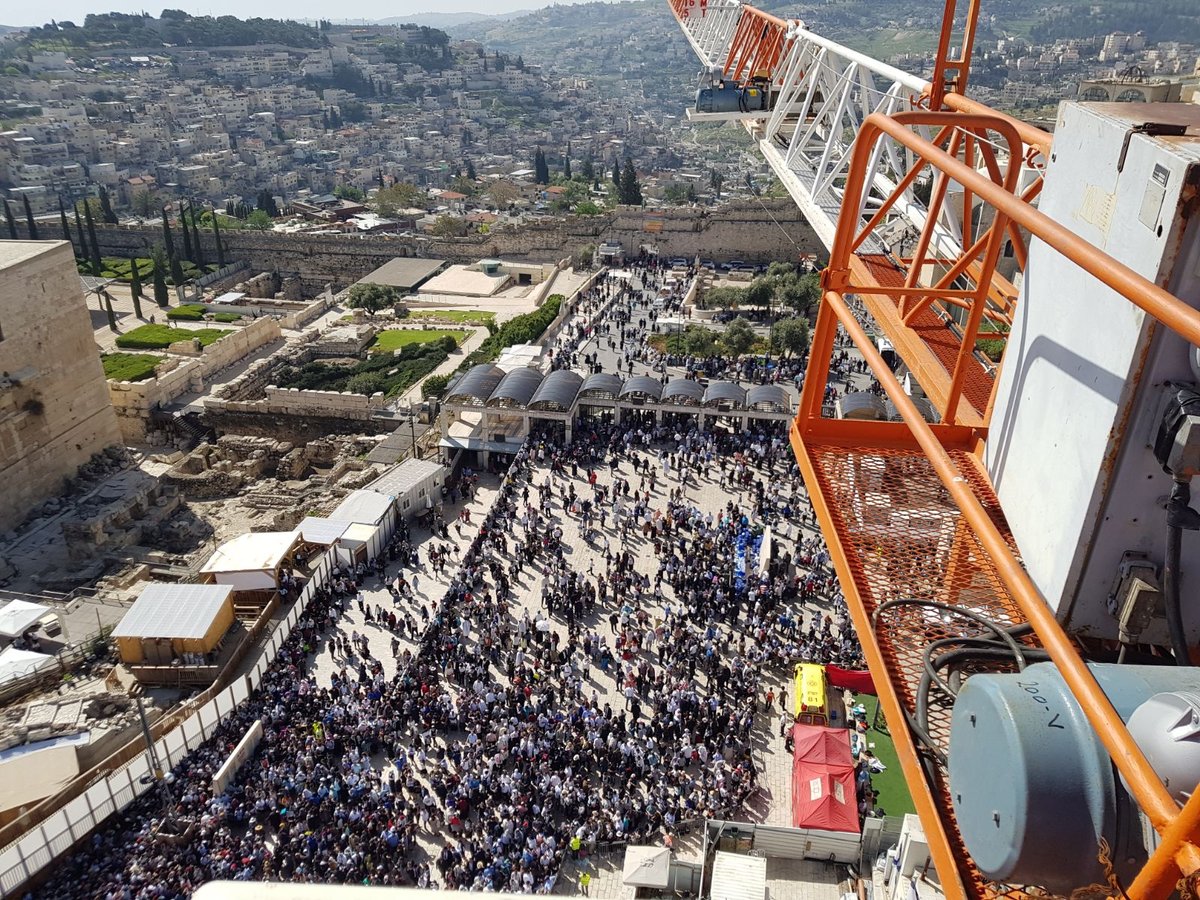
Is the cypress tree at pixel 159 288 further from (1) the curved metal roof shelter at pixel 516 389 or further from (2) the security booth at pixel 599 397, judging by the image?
(2) the security booth at pixel 599 397

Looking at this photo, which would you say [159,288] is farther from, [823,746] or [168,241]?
[823,746]

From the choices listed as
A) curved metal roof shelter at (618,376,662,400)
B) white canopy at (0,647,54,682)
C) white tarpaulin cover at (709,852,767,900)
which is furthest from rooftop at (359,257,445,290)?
white tarpaulin cover at (709,852,767,900)

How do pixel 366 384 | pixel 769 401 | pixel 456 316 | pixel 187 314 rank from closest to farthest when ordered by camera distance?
pixel 769 401, pixel 366 384, pixel 456 316, pixel 187 314

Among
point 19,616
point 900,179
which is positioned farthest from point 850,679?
point 19,616

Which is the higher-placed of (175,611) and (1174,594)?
(1174,594)

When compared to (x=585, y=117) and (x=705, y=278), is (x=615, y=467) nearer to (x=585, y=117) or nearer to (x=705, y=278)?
(x=705, y=278)
